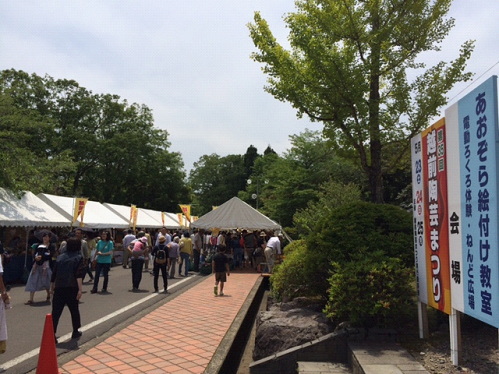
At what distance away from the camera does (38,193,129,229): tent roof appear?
55.2 ft

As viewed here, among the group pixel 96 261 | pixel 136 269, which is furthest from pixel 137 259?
pixel 96 261

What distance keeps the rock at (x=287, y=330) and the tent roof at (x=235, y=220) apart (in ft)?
35.0

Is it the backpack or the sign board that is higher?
the sign board

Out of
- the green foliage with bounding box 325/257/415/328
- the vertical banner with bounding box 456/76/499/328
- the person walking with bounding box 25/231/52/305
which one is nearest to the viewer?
the vertical banner with bounding box 456/76/499/328

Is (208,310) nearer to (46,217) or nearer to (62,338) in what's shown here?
(62,338)

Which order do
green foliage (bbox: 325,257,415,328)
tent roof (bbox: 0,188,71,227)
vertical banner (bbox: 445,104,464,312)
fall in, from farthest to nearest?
1. tent roof (bbox: 0,188,71,227)
2. green foliage (bbox: 325,257,415,328)
3. vertical banner (bbox: 445,104,464,312)

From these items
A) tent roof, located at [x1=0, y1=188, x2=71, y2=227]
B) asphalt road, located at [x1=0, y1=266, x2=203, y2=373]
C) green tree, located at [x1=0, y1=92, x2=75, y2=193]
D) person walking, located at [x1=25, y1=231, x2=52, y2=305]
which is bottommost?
asphalt road, located at [x1=0, y1=266, x2=203, y2=373]

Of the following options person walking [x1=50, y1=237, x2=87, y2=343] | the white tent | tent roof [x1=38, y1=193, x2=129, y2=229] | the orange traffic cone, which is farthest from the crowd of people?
the white tent

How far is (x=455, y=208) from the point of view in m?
4.41

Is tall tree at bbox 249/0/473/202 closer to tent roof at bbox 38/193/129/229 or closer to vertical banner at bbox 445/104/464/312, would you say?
vertical banner at bbox 445/104/464/312

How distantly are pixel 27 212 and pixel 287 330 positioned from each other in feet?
37.3

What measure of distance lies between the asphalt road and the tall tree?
579cm

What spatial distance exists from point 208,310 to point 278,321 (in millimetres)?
2585

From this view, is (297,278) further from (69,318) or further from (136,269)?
(136,269)
